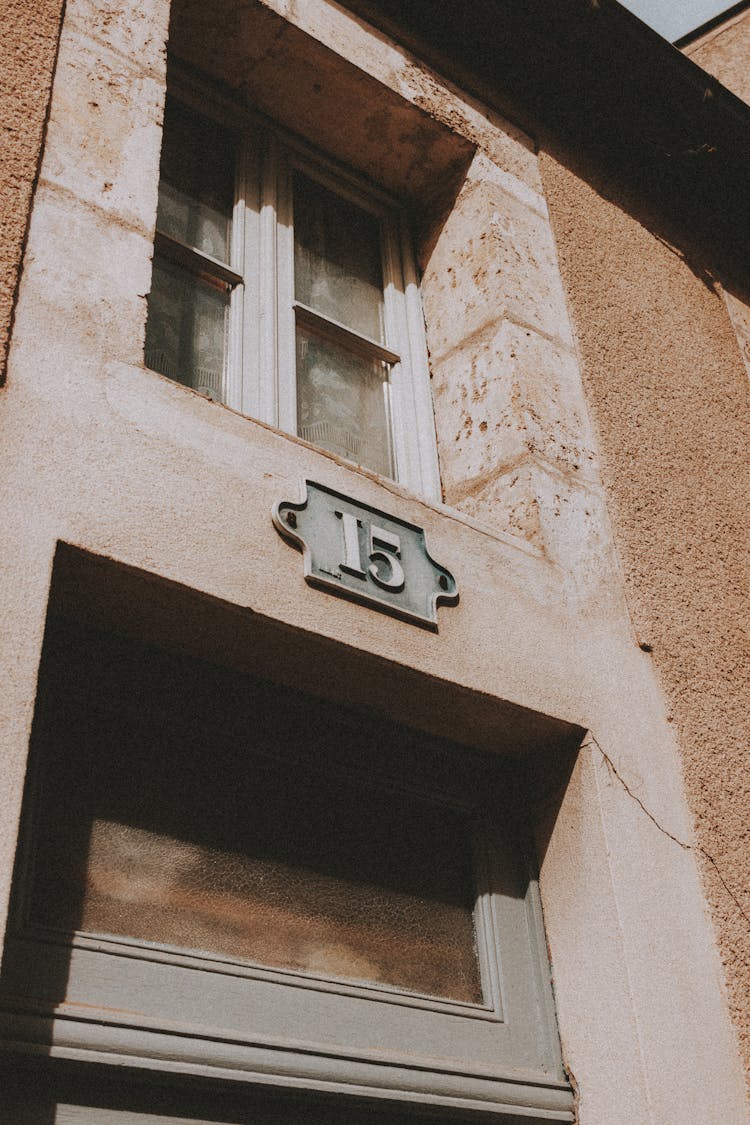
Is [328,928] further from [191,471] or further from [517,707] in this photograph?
[191,471]

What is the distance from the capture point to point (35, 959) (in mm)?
1764

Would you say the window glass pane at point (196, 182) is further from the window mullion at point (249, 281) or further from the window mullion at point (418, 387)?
the window mullion at point (418, 387)

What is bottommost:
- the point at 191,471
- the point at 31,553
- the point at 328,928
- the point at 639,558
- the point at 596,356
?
the point at 328,928

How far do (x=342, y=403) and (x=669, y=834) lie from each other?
Result: 1524 millimetres

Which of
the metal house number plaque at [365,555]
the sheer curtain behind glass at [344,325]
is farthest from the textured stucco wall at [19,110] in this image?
the sheer curtain behind glass at [344,325]

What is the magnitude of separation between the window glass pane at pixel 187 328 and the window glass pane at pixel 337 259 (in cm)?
37

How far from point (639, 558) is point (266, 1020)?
1.66m

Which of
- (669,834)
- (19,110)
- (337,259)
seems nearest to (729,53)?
→ (337,259)

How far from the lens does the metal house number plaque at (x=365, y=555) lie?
2.29 meters

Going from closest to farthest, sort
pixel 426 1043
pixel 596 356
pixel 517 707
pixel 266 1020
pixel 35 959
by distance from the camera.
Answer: pixel 35 959 < pixel 266 1020 < pixel 426 1043 < pixel 517 707 < pixel 596 356

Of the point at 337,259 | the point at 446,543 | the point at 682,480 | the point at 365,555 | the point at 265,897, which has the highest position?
the point at 337,259

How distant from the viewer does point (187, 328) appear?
9.45 feet

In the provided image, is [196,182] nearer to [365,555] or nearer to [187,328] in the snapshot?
[187,328]

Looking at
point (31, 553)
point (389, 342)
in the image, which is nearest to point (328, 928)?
point (31, 553)
